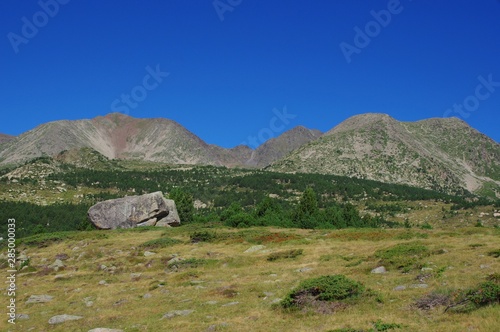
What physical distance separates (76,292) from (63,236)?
3540 cm

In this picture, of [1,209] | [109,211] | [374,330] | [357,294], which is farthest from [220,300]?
[1,209]

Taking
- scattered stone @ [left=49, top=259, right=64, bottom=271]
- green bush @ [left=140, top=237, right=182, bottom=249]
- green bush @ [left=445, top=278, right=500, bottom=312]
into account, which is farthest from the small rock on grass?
green bush @ [left=445, top=278, right=500, bottom=312]

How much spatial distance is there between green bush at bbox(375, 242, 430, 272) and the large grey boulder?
55561 mm

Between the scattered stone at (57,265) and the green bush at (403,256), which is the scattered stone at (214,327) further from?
the scattered stone at (57,265)

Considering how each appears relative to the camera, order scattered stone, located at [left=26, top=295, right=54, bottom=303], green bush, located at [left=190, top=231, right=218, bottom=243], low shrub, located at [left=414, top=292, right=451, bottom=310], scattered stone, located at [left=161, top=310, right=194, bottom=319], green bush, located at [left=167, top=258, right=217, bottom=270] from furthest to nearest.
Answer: green bush, located at [left=190, top=231, right=218, bottom=243] < green bush, located at [left=167, top=258, right=217, bottom=270] < scattered stone, located at [left=26, top=295, right=54, bottom=303] < scattered stone, located at [left=161, top=310, right=194, bottom=319] < low shrub, located at [left=414, top=292, right=451, bottom=310]

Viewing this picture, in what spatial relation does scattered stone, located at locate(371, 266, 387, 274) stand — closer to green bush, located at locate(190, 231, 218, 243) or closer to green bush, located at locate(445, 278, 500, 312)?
green bush, located at locate(445, 278, 500, 312)

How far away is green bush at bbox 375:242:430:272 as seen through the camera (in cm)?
2778

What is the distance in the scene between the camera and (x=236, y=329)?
1828cm

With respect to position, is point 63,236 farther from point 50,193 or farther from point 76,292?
point 50,193

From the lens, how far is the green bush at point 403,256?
27.8m

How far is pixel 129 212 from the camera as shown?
79.6 metres

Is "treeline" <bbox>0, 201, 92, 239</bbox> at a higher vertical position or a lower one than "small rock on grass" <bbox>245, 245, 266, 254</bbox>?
higher

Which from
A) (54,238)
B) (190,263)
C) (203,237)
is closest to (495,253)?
(190,263)

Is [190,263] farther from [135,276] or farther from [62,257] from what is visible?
[62,257]
